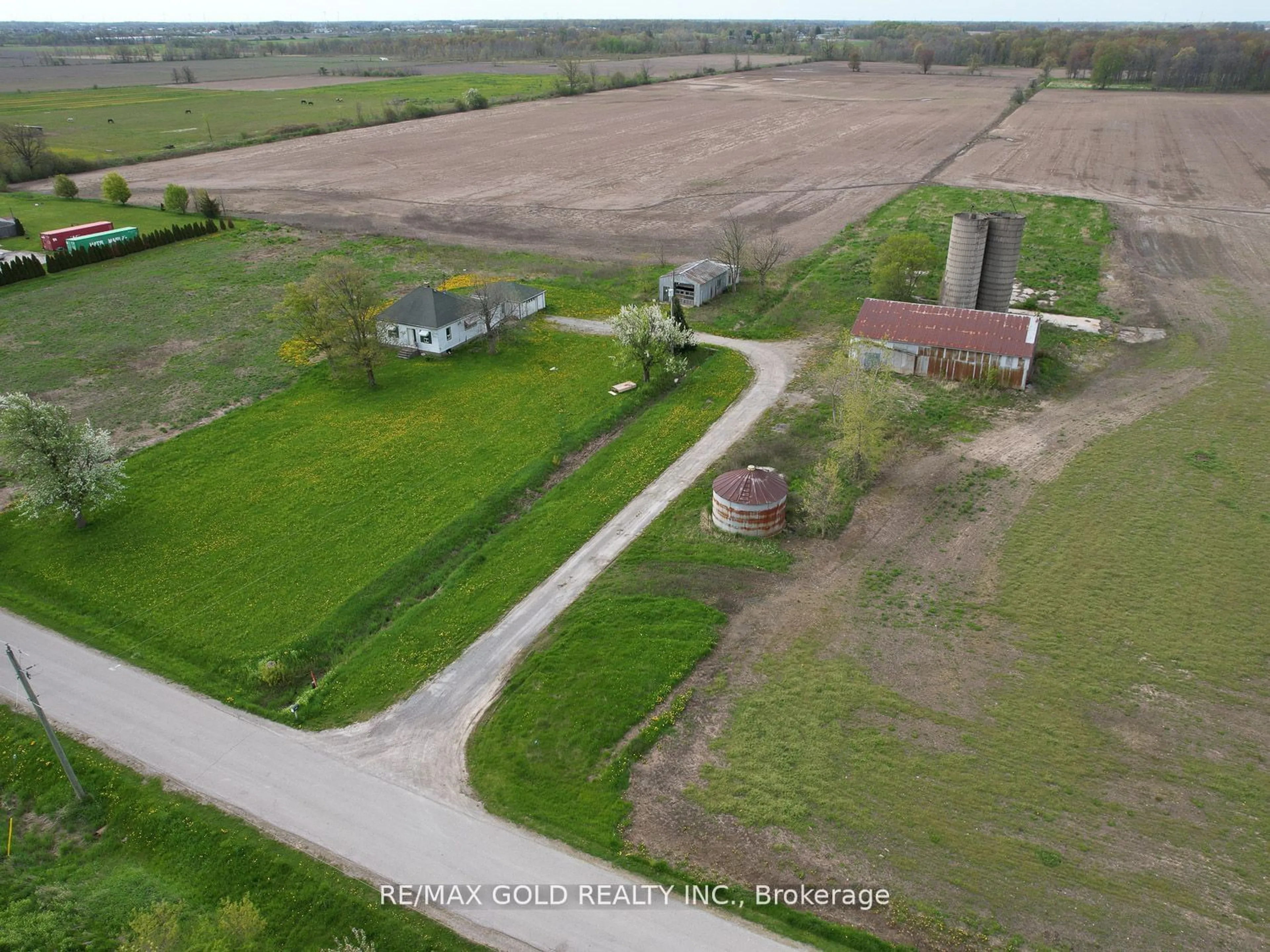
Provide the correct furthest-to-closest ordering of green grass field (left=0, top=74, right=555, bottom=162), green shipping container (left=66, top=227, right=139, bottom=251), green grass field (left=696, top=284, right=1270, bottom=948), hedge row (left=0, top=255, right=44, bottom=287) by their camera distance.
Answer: green grass field (left=0, top=74, right=555, bottom=162), green shipping container (left=66, top=227, right=139, bottom=251), hedge row (left=0, top=255, right=44, bottom=287), green grass field (left=696, top=284, right=1270, bottom=948)

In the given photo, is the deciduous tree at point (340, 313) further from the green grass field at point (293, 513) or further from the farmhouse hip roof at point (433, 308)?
the farmhouse hip roof at point (433, 308)

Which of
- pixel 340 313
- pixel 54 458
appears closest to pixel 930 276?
pixel 340 313

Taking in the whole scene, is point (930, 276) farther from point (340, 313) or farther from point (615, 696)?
point (615, 696)

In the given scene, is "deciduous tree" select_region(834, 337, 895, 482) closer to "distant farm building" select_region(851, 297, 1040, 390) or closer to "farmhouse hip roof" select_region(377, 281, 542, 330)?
"distant farm building" select_region(851, 297, 1040, 390)

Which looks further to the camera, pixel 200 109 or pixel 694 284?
pixel 200 109

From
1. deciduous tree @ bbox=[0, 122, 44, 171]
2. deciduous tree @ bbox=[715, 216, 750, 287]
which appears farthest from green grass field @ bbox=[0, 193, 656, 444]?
deciduous tree @ bbox=[0, 122, 44, 171]

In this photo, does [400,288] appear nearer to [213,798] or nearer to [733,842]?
[213,798]
